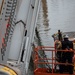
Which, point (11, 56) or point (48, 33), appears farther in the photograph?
point (48, 33)

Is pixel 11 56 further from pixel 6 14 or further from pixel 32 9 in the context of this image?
pixel 32 9

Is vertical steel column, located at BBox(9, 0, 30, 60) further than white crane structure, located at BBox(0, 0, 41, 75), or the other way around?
vertical steel column, located at BBox(9, 0, 30, 60)

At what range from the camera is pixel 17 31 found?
5.75 meters

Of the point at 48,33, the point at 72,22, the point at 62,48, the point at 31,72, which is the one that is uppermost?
the point at 72,22

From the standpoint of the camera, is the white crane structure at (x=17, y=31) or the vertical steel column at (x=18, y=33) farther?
the vertical steel column at (x=18, y=33)

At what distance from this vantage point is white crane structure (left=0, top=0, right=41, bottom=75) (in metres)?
4.84

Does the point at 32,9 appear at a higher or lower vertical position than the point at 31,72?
higher

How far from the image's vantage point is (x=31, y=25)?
6.18 metres

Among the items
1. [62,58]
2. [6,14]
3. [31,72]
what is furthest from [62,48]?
[6,14]

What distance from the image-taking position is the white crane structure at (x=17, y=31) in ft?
15.9

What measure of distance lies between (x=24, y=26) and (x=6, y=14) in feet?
3.10

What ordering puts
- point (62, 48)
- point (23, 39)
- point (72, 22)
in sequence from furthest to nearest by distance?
1. point (72, 22)
2. point (62, 48)
3. point (23, 39)

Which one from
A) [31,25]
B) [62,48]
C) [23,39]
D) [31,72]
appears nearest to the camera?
[23,39]

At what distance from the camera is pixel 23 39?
5.71 metres
